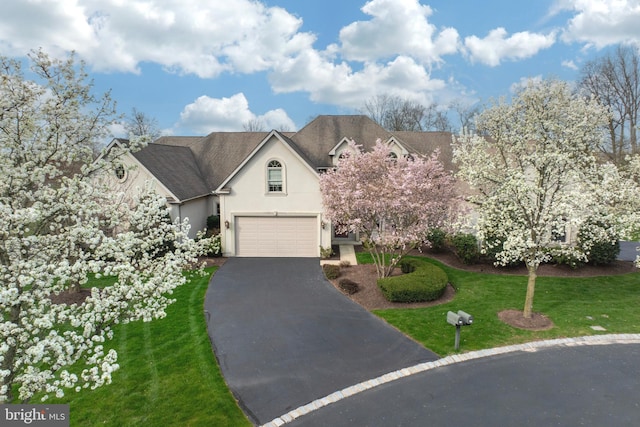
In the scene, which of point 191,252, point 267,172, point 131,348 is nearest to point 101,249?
point 191,252

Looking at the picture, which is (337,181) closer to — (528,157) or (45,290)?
(528,157)

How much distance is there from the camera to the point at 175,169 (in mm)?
21672

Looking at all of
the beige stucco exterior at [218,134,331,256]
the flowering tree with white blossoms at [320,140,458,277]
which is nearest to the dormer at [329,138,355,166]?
the beige stucco exterior at [218,134,331,256]

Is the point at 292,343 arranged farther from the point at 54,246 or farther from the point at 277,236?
the point at 277,236

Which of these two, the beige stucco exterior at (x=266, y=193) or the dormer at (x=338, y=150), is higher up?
the dormer at (x=338, y=150)

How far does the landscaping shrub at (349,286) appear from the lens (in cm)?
1427

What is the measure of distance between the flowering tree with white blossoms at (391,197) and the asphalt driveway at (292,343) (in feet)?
10.7

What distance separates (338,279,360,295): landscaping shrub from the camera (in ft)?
46.8

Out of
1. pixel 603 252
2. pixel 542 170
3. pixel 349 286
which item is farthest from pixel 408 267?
pixel 603 252

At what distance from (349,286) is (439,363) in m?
5.75

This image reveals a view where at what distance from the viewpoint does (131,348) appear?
32.2ft

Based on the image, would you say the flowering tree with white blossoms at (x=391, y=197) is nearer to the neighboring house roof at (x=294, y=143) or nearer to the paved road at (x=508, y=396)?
the paved road at (x=508, y=396)

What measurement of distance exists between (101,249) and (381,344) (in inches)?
303

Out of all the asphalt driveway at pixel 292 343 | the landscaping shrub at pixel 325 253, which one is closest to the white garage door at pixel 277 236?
the landscaping shrub at pixel 325 253
